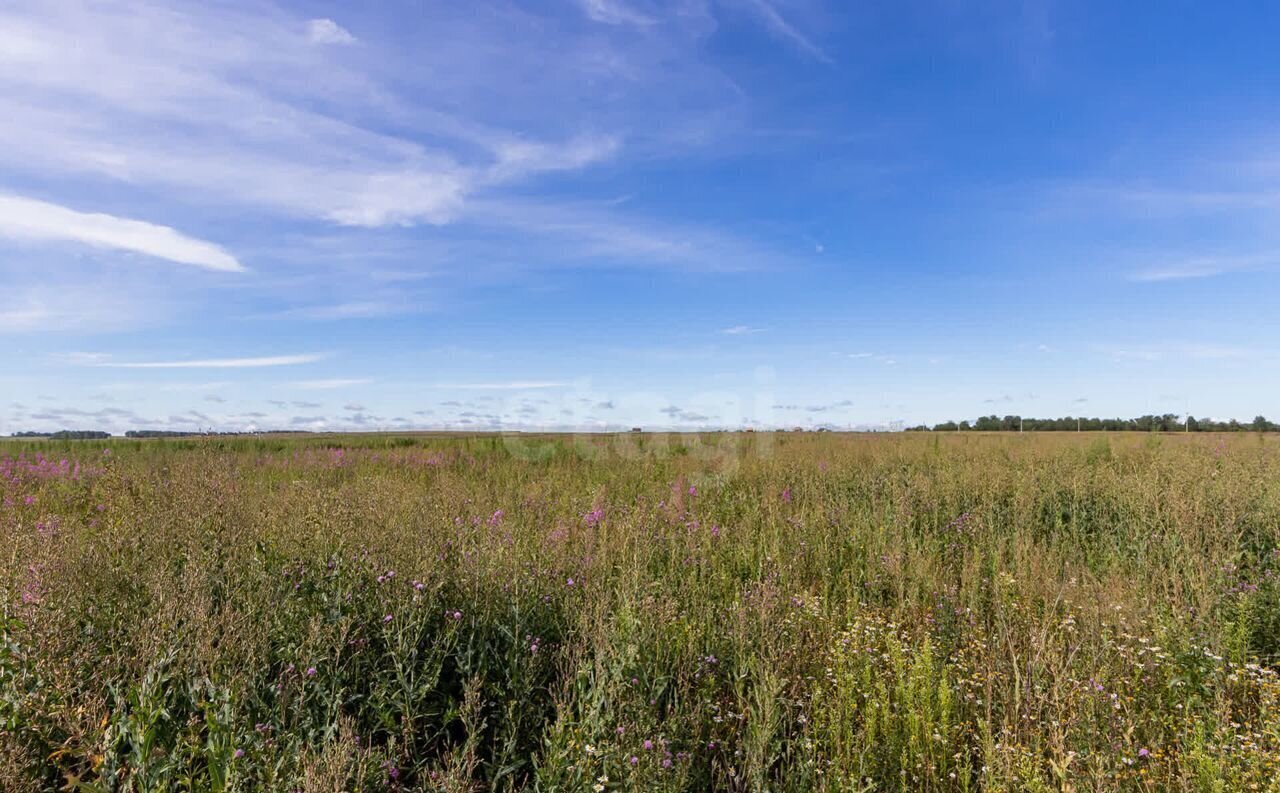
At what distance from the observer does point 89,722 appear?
81.7 inches

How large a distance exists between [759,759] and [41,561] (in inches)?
141

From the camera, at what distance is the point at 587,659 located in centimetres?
275

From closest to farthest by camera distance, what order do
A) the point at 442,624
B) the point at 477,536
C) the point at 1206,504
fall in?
the point at 442,624
the point at 477,536
the point at 1206,504

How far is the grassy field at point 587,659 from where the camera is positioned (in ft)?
7.03

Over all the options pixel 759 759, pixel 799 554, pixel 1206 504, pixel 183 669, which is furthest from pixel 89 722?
pixel 1206 504

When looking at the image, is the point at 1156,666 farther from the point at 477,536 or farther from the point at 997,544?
the point at 477,536

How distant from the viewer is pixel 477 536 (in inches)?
191

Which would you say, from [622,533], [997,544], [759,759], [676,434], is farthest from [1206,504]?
[676,434]

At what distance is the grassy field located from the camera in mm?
2143

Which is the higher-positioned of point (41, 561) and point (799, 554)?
point (41, 561)

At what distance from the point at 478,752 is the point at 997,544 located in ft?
18.5

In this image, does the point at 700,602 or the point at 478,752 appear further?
the point at 700,602

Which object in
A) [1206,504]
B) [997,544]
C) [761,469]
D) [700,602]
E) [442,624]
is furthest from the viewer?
[761,469]

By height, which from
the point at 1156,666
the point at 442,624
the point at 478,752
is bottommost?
the point at 478,752
